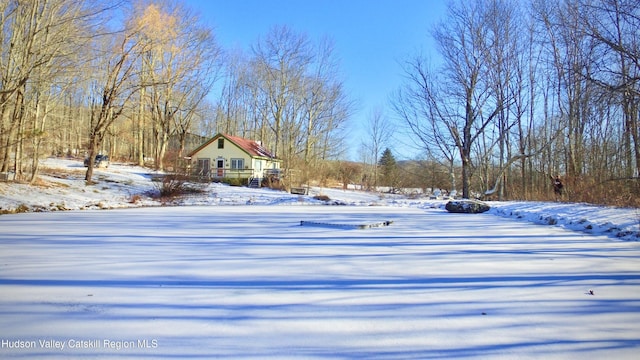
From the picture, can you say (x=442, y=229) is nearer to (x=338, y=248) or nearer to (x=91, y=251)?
(x=338, y=248)

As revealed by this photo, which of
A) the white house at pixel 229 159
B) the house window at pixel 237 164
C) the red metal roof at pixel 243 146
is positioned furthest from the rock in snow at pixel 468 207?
the house window at pixel 237 164

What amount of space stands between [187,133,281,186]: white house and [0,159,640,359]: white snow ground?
2612cm

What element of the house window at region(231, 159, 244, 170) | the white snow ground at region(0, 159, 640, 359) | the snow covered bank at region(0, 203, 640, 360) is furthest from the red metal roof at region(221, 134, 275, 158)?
the snow covered bank at region(0, 203, 640, 360)

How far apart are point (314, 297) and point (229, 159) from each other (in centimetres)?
3190

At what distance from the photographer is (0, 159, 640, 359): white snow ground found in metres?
2.33

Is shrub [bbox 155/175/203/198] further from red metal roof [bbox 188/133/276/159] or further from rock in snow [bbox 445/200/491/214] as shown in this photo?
rock in snow [bbox 445/200/491/214]

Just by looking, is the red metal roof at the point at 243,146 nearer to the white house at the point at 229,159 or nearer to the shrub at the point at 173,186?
the white house at the point at 229,159

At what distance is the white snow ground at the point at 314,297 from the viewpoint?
7.64 ft

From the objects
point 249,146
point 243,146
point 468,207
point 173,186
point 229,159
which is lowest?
point 468,207

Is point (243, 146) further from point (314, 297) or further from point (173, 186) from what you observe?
point (314, 297)

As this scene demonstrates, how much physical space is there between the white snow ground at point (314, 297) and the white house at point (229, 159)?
26118 millimetres

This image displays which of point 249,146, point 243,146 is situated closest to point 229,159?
point 243,146

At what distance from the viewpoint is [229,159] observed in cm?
3388

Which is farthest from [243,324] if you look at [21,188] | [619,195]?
[21,188]
